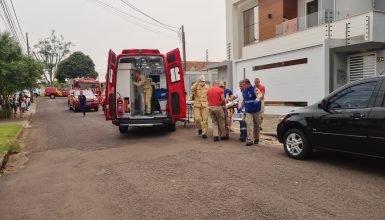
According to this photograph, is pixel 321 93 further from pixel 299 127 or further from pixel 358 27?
pixel 299 127

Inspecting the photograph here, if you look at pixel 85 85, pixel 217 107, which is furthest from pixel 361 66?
pixel 85 85

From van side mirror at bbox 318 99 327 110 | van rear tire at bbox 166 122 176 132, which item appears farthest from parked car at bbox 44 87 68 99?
van side mirror at bbox 318 99 327 110

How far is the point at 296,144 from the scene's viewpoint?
23.6 feet

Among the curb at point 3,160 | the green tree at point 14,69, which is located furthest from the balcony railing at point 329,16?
the green tree at point 14,69

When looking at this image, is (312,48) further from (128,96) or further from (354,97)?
(354,97)

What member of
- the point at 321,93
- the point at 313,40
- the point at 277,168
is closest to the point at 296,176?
the point at 277,168

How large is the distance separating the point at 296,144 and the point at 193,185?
2770 millimetres

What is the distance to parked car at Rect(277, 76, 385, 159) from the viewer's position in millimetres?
5703

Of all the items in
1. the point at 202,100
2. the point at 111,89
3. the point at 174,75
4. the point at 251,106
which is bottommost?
the point at 251,106

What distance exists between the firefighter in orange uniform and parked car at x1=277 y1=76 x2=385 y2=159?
230 inches

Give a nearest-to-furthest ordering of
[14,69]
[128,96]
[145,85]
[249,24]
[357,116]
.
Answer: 1. [357,116]
2. [128,96]
3. [145,85]
4. [14,69]
5. [249,24]

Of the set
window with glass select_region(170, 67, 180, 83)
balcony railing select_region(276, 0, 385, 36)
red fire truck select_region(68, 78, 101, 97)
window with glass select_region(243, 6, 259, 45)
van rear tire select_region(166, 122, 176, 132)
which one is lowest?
van rear tire select_region(166, 122, 176, 132)

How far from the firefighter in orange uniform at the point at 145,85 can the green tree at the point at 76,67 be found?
188ft

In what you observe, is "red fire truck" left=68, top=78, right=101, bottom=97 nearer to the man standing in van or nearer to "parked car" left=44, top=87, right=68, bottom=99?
the man standing in van
